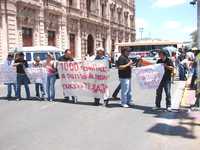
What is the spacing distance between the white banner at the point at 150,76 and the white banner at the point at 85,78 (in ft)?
3.83

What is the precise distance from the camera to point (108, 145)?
7840mm

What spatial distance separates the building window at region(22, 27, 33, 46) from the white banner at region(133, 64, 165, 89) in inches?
988

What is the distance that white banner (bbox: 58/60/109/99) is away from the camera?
1327 centimetres

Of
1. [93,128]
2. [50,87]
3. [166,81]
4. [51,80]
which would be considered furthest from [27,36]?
[93,128]

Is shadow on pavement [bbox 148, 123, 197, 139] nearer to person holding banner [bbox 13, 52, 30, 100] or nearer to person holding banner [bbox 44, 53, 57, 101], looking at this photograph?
person holding banner [bbox 44, 53, 57, 101]

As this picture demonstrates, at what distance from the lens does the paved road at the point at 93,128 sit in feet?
26.0

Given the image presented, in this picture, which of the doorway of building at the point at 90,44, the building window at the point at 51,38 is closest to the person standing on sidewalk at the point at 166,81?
the building window at the point at 51,38

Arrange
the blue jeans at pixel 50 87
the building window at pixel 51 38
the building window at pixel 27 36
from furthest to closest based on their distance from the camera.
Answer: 1. the building window at pixel 51 38
2. the building window at pixel 27 36
3. the blue jeans at pixel 50 87

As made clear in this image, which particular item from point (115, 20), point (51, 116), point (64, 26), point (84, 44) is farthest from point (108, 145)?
point (115, 20)

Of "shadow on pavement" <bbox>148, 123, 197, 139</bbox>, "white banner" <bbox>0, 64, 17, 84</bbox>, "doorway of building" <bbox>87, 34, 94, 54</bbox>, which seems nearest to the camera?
"shadow on pavement" <bbox>148, 123, 197, 139</bbox>

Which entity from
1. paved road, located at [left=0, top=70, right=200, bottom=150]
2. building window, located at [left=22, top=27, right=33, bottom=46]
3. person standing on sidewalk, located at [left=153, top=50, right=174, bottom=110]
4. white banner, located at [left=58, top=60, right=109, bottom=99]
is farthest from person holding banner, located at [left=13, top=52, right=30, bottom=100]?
building window, located at [left=22, top=27, right=33, bottom=46]

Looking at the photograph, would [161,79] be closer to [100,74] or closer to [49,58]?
[100,74]

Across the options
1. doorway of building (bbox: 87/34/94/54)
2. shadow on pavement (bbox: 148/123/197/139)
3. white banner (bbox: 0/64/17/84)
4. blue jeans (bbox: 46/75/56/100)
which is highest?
doorway of building (bbox: 87/34/94/54)

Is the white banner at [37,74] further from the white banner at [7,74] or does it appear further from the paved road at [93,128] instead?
the paved road at [93,128]
